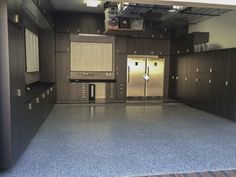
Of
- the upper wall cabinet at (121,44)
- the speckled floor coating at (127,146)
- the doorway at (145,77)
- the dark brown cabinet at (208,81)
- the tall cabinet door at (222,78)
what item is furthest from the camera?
the doorway at (145,77)

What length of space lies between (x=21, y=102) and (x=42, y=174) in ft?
3.63

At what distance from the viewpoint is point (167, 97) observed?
921 cm

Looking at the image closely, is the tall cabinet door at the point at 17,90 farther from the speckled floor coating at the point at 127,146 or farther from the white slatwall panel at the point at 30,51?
the white slatwall panel at the point at 30,51

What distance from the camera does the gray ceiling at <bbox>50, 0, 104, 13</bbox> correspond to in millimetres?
6570

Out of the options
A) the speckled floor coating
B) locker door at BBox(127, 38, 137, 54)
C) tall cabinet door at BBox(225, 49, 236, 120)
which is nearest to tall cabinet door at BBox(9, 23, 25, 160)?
the speckled floor coating

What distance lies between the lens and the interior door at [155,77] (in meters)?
8.96

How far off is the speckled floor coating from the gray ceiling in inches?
133

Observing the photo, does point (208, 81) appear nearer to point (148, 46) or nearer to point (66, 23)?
point (148, 46)

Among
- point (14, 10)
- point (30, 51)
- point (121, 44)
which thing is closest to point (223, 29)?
point (121, 44)

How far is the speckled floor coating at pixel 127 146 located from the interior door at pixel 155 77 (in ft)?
9.81

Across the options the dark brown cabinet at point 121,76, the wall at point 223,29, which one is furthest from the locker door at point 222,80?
the dark brown cabinet at point 121,76

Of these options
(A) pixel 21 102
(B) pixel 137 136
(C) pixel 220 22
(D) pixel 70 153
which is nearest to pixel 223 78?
(C) pixel 220 22

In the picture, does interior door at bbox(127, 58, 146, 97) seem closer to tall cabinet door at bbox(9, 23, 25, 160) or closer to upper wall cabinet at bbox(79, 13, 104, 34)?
upper wall cabinet at bbox(79, 13, 104, 34)

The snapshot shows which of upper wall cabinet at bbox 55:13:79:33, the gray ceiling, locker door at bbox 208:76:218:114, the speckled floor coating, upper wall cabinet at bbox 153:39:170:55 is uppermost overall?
the gray ceiling
